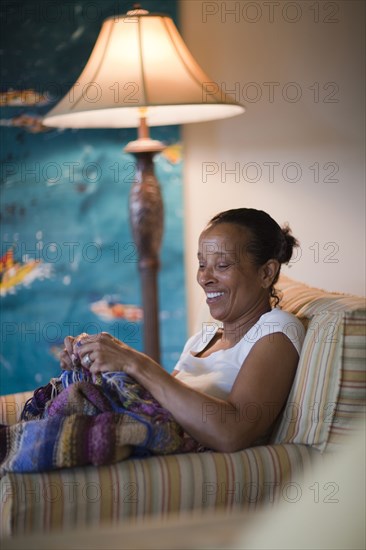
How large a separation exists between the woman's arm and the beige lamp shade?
93 centimetres

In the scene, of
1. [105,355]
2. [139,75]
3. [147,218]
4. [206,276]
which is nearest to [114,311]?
[147,218]

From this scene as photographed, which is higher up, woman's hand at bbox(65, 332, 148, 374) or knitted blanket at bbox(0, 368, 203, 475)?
woman's hand at bbox(65, 332, 148, 374)

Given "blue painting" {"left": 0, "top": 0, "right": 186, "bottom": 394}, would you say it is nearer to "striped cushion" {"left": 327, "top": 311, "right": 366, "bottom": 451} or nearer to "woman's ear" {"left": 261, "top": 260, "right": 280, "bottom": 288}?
"woman's ear" {"left": 261, "top": 260, "right": 280, "bottom": 288}

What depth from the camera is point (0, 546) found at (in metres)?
1.06

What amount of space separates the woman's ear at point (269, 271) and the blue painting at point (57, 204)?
173 centimetres

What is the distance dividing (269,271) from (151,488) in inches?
25.9

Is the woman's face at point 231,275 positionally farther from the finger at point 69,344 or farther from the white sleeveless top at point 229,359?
the finger at point 69,344

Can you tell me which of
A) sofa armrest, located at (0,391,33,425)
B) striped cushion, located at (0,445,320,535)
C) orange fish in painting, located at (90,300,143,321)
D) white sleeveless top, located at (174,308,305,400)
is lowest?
orange fish in painting, located at (90,300,143,321)

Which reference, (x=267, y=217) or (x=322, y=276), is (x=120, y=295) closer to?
(x=322, y=276)

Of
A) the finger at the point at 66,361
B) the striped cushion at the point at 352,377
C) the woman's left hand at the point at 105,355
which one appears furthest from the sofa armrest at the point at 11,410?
the striped cushion at the point at 352,377

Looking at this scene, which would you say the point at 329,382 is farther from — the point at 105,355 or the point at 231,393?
the point at 105,355

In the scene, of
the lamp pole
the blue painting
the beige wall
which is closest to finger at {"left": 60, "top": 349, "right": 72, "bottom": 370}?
the lamp pole

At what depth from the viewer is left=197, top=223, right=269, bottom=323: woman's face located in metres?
2.07

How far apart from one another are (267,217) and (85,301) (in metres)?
1.83
